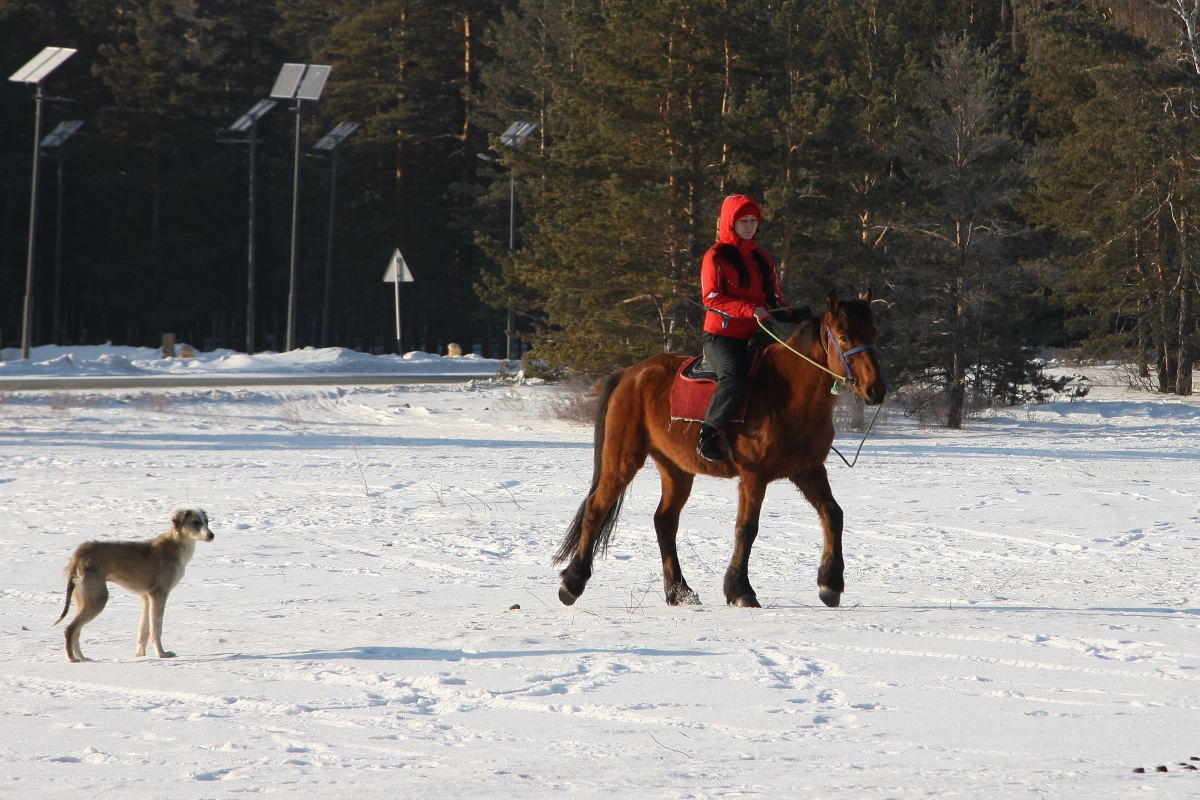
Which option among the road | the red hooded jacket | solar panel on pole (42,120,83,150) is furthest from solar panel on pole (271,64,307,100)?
the red hooded jacket

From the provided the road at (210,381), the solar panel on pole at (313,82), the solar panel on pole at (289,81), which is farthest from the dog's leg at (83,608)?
the solar panel on pole at (289,81)

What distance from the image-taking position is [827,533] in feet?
25.4

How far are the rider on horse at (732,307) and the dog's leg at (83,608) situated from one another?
3667 mm

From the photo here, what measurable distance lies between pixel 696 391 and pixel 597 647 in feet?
7.11

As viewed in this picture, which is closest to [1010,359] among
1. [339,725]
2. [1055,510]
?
[1055,510]

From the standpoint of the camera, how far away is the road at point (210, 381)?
25.5m

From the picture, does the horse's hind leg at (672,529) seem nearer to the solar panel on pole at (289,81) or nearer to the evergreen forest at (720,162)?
the evergreen forest at (720,162)

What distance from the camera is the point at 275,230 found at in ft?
212

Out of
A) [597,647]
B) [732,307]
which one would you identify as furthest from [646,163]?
[597,647]

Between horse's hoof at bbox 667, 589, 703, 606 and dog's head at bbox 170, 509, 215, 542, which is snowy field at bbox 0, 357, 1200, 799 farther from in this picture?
dog's head at bbox 170, 509, 215, 542

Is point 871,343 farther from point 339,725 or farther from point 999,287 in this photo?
point 999,287

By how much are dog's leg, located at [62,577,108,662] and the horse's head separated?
437 centimetres

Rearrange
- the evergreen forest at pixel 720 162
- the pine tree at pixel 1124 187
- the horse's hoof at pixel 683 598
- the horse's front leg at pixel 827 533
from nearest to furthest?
the horse's front leg at pixel 827 533
the horse's hoof at pixel 683 598
the evergreen forest at pixel 720 162
the pine tree at pixel 1124 187

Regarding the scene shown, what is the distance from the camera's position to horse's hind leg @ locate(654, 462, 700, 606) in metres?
8.23
